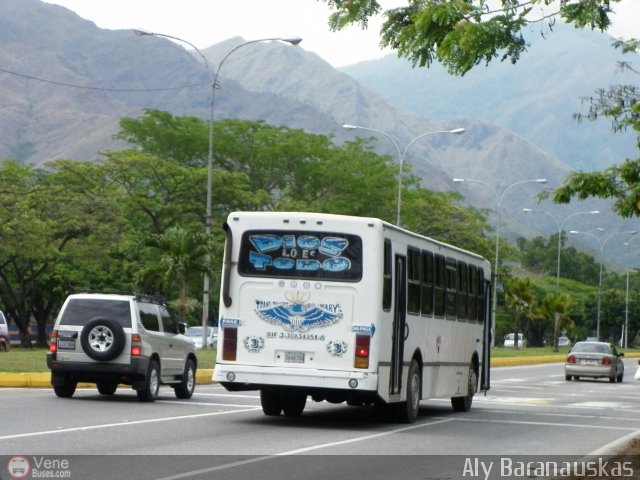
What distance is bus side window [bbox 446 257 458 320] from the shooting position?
22.9m

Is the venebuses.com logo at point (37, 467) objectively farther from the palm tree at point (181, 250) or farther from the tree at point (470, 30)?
the palm tree at point (181, 250)

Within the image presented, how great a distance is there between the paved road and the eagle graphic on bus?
148 cm

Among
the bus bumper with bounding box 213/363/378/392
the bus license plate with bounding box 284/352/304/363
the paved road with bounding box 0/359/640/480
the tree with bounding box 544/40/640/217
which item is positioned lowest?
the paved road with bounding box 0/359/640/480

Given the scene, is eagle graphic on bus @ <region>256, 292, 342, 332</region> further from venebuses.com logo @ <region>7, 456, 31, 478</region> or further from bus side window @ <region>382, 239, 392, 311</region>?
venebuses.com logo @ <region>7, 456, 31, 478</region>

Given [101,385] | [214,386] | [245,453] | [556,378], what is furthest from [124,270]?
[245,453]

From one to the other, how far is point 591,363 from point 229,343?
92.9 ft

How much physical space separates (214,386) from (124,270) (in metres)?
38.2

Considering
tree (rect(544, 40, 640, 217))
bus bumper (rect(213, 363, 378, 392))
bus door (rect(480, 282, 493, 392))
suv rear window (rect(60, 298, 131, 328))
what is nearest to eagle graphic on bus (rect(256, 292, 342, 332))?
bus bumper (rect(213, 363, 378, 392))

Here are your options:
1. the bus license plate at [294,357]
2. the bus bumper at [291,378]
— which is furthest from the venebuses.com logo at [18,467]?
the bus license plate at [294,357]

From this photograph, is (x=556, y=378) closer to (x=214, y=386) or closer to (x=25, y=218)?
(x=214, y=386)

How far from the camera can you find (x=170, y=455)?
13.7m

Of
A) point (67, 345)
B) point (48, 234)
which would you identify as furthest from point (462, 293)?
point (48, 234)

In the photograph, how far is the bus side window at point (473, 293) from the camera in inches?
965

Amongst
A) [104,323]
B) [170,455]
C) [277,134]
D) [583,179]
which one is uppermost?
[277,134]
